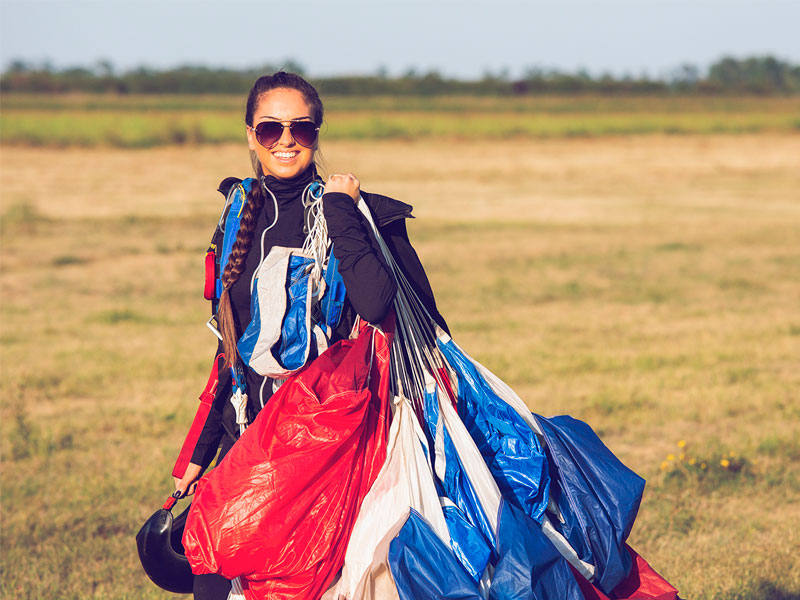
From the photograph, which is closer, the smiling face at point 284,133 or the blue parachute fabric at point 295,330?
the blue parachute fabric at point 295,330

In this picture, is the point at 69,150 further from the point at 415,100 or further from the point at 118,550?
the point at 415,100

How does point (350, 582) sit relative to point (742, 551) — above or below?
above

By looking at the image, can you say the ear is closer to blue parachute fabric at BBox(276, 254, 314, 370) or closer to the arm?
blue parachute fabric at BBox(276, 254, 314, 370)

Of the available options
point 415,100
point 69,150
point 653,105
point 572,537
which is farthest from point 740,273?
point 415,100

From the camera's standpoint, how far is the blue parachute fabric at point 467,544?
2.24 m

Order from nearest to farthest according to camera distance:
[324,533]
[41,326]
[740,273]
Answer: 1. [324,533]
2. [41,326]
3. [740,273]

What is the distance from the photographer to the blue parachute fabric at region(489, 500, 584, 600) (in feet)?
7.23

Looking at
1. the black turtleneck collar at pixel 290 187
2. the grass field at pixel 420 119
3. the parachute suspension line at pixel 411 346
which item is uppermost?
the black turtleneck collar at pixel 290 187

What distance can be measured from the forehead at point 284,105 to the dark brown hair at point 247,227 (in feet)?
0.04

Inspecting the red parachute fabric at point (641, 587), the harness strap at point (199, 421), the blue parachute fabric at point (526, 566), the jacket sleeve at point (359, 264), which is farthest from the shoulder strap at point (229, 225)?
the red parachute fabric at point (641, 587)

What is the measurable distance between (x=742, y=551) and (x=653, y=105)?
5740 cm

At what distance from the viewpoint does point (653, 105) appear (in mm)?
58594

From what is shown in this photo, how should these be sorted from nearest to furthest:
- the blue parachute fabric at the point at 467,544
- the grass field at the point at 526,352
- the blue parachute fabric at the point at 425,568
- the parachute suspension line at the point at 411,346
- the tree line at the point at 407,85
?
the blue parachute fabric at the point at 425,568 → the blue parachute fabric at the point at 467,544 → the parachute suspension line at the point at 411,346 → the grass field at the point at 526,352 → the tree line at the point at 407,85

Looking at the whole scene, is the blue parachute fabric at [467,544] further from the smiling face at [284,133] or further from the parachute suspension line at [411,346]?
the smiling face at [284,133]
